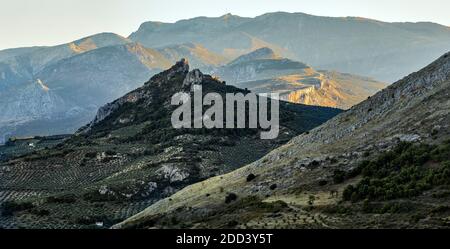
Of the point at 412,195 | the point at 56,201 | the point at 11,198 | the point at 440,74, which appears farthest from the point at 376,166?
the point at 11,198

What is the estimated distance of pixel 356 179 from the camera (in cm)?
8638

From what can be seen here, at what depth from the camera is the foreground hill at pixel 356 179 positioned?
69.5 metres

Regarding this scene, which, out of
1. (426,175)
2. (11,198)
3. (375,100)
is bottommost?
(11,198)

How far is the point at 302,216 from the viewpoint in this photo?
73438 millimetres

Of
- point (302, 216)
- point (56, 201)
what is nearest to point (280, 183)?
point (302, 216)

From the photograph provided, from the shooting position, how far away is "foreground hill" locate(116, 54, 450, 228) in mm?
69500

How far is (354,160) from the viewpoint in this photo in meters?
95.2
